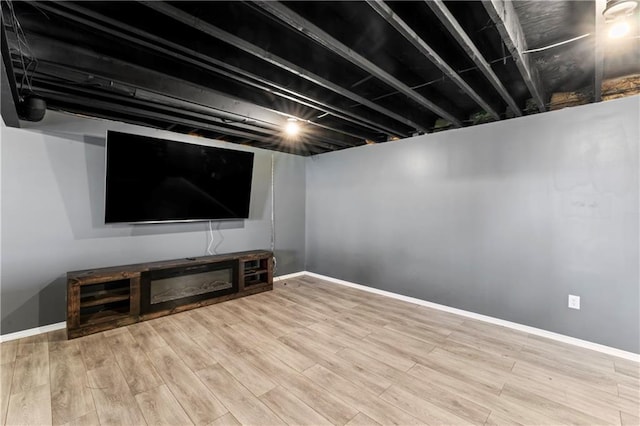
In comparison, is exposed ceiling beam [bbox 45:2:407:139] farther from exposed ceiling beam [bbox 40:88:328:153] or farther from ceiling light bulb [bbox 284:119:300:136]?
exposed ceiling beam [bbox 40:88:328:153]

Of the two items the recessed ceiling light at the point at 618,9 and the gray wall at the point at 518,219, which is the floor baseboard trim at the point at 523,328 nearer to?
the gray wall at the point at 518,219

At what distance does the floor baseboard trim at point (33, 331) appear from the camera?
2.55 metres

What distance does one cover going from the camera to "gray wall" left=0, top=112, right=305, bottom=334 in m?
2.60

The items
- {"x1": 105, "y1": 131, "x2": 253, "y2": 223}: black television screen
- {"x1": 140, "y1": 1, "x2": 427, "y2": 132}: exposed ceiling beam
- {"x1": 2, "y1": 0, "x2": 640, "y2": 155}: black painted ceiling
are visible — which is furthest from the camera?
{"x1": 105, "y1": 131, "x2": 253, "y2": 223}: black television screen

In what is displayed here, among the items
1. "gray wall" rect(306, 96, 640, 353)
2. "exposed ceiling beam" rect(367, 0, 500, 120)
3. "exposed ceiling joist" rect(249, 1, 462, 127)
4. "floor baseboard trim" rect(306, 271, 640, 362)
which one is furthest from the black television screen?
"exposed ceiling beam" rect(367, 0, 500, 120)

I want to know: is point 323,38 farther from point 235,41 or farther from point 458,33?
point 458,33

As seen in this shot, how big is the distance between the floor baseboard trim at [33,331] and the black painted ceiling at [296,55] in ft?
7.17

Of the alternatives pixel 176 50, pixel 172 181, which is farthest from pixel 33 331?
pixel 176 50

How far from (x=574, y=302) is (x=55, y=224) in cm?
541

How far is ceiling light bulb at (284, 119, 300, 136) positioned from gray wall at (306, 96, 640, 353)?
1311mm

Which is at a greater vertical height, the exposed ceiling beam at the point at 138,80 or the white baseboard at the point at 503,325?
the exposed ceiling beam at the point at 138,80

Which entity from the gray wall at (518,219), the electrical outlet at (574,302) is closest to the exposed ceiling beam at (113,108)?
the gray wall at (518,219)

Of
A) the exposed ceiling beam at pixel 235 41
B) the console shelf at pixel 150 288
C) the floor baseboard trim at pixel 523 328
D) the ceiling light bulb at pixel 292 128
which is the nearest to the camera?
the exposed ceiling beam at pixel 235 41

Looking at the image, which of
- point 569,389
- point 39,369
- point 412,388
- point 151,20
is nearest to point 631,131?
point 569,389
